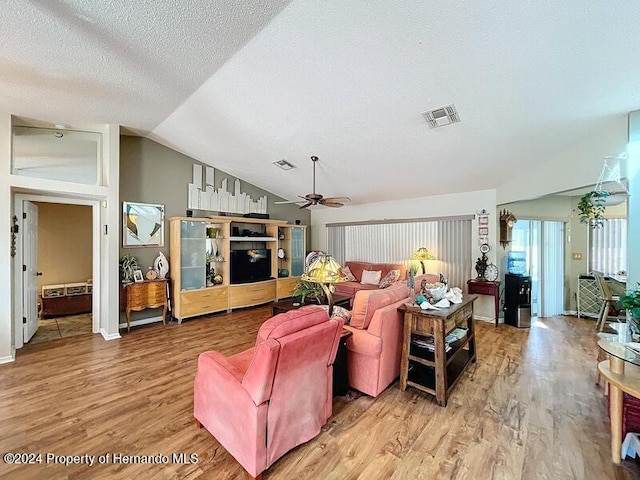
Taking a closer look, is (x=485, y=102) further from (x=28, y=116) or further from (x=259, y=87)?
(x=28, y=116)

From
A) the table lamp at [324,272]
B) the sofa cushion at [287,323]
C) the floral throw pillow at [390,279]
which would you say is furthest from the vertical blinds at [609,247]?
the sofa cushion at [287,323]

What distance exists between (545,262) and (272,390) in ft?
19.8

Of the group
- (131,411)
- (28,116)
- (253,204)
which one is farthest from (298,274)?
(28,116)

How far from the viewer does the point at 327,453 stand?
188cm

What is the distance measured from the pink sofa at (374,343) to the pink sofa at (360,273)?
9.50ft

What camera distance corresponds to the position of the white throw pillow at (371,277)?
5988mm

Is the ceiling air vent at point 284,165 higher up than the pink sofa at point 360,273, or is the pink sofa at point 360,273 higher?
the ceiling air vent at point 284,165

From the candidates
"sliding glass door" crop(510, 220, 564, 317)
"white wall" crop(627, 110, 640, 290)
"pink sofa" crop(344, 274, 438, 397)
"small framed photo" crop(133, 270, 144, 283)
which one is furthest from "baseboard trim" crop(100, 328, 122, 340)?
"sliding glass door" crop(510, 220, 564, 317)

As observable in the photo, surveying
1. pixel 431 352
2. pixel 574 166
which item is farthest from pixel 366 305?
pixel 574 166

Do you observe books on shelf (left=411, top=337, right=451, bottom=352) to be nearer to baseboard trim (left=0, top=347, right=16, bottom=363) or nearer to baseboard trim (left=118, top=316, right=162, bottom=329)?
Answer: baseboard trim (left=118, top=316, right=162, bottom=329)

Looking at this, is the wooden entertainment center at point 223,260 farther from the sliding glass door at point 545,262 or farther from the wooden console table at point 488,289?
the sliding glass door at point 545,262

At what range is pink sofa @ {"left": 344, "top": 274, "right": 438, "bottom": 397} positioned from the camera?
2508 millimetres

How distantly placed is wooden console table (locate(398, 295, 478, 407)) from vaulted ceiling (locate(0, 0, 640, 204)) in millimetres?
2194

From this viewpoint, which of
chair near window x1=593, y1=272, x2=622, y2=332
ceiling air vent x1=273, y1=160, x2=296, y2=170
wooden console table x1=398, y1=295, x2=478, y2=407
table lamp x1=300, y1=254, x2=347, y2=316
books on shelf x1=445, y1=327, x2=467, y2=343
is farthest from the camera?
ceiling air vent x1=273, y1=160, x2=296, y2=170
